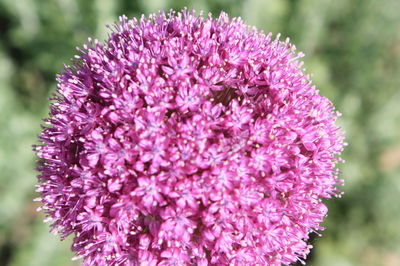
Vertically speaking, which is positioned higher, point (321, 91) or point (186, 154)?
point (321, 91)

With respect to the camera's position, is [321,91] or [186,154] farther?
[321,91]

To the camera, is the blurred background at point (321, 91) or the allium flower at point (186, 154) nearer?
the allium flower at point (186, 154)

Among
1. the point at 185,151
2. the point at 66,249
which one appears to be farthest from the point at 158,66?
the point at 66,249

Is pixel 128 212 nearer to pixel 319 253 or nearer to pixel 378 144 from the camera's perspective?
pixel 319 253

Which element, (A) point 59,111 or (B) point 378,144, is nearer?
(A) point 59,111
